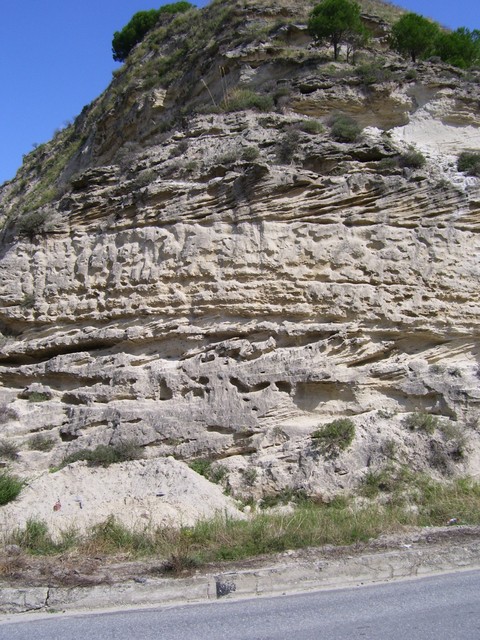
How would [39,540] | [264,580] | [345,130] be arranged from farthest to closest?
[345,130]
[39,540]
[264,580]

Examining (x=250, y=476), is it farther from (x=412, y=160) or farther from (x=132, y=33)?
(x=132, y=33)

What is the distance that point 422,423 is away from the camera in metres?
9.15

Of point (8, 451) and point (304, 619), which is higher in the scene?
point (8, 451)

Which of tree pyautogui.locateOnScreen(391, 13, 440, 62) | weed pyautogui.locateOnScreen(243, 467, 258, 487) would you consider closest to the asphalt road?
weed pyautogui.locateOnScreen(243, 467, 258, 487)

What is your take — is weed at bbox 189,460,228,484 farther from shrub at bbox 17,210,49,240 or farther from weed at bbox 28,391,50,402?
shrub at bbox 17,210,49,240

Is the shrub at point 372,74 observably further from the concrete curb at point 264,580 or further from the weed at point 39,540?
the weed at point 39,540

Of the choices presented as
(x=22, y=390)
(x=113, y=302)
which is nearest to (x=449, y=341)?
(x=113, y=302)

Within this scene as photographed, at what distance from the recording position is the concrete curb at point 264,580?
5.43 metres

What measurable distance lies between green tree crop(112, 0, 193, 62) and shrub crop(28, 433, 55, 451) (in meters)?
19.8

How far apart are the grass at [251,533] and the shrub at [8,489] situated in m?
0.90

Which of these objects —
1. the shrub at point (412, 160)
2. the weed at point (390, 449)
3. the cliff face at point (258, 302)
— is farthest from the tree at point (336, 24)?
the weed at point (390, 449)

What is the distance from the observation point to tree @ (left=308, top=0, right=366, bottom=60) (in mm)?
14773

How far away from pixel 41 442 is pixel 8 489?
164cm

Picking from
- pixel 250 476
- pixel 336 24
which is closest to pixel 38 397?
pixel 250 476
